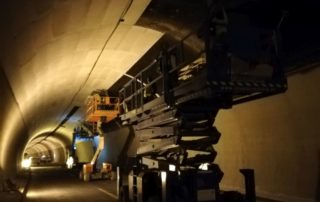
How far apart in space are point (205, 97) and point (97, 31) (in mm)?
6548

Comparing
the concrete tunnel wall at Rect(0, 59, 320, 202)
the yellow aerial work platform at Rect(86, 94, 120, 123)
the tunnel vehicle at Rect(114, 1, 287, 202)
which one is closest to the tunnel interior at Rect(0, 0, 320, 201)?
the concrete tunnel wall at Rect(0, 59, 320, 202)

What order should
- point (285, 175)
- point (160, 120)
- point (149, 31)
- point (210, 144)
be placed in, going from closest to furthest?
1. point (210, 144)
2. point (160, 120)
3. point (285, 175)
4. point (149, 31)

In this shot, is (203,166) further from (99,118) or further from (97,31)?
(99,118)

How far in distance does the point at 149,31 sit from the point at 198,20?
2.08 metres

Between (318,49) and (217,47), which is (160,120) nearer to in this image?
(217,47)

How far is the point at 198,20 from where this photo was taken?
37.7ft

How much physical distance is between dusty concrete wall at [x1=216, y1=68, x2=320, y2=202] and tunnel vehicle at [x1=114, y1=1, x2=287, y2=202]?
124 inches

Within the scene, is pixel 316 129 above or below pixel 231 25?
below

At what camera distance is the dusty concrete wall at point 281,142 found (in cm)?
991

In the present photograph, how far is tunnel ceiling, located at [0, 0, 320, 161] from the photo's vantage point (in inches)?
352

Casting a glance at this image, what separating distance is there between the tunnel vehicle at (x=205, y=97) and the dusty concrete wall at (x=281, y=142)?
10.3 ft

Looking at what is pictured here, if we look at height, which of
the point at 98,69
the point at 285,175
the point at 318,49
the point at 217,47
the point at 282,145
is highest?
the point at 98,69

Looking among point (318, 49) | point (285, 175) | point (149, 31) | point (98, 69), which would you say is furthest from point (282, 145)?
point (98, 69)

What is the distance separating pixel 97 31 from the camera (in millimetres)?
12195
